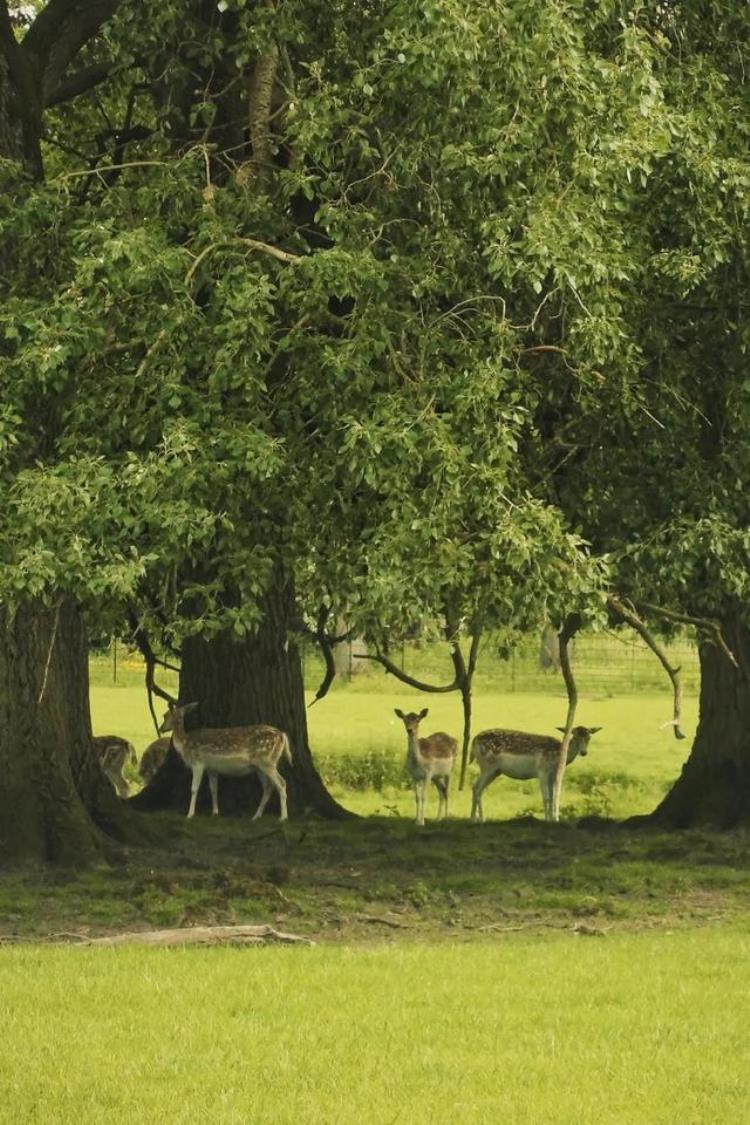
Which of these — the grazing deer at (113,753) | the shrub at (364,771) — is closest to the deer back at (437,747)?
the grazing deer at (113,753)

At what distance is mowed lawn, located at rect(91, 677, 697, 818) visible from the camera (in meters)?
31.2

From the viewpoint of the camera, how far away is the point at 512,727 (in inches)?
1633

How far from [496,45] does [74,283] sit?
349cm

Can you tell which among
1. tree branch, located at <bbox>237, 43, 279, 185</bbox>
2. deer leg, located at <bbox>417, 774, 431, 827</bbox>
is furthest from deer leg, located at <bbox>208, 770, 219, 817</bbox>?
tree branch, located at <bbox>237, 43, 279, 185</bbox>

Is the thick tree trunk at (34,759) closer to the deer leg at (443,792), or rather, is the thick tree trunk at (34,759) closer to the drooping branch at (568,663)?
the drooping branch at (568,663)

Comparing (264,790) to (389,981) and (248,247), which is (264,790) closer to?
(248,247)

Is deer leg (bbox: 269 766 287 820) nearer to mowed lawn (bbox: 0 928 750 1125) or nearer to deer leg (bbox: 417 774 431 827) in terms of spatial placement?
deer leg (bbox: 417 774 431 827)

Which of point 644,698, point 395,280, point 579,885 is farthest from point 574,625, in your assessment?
point 644,698

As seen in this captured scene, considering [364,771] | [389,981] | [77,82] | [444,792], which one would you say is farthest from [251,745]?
[389,981]

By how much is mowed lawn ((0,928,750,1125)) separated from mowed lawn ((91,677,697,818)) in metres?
13.0

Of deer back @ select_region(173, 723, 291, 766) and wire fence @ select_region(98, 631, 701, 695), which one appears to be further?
wire fence @ select_region(98, 631, 701, 695)

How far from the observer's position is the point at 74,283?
50.9 ft

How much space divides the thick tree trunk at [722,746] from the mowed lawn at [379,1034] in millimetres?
6826

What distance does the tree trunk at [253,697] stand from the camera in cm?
2448
